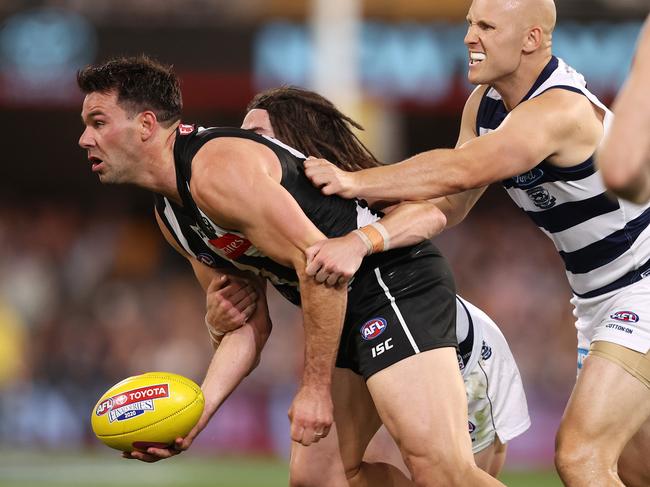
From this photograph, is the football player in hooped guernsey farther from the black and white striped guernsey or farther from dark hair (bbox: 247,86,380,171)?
dark hair (bbox: 247,86,380,171)

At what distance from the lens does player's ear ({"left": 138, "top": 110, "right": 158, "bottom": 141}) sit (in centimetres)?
546

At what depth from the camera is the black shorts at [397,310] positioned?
5254mm

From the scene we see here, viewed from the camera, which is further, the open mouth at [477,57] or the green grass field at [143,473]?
the green grass field at [143,473]

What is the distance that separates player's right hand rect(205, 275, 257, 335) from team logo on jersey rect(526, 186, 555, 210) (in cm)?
144

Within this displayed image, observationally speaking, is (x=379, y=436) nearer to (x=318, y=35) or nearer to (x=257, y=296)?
(x=257, y=296)

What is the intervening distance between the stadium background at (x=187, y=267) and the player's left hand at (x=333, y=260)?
27.2 feet

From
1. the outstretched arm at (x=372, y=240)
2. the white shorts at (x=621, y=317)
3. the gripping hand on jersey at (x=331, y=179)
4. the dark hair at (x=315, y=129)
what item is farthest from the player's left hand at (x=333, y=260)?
the white shorts at (x=621, y=317)

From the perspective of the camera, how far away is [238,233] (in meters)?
5.27

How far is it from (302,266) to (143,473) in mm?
7092

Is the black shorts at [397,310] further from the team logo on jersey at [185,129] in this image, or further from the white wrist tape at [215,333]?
the team logo on jersey at [185,129]

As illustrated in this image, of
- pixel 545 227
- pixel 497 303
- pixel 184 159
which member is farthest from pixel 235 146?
pixel 497 303

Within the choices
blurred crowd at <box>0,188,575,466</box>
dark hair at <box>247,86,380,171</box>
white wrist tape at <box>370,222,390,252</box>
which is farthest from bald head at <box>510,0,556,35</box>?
blurred crowd at <box>0,188,575,466</box>

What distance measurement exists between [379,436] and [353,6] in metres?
9.26

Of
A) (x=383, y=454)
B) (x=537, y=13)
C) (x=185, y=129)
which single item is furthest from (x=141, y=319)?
(x=537, y=13)
